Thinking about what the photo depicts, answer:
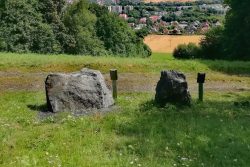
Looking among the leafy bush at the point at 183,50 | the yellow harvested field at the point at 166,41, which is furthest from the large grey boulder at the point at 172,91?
the yellow harvested field at the point at 166,41

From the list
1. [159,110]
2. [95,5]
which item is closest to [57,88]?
[159,110]

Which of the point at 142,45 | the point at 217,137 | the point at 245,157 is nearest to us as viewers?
the point at 245,157

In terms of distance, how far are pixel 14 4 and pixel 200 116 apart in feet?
156

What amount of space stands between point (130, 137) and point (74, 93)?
481cm

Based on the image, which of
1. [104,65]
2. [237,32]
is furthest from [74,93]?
[237,32]

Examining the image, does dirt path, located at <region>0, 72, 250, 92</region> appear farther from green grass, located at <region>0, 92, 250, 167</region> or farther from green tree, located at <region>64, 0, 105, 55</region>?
green tree, located at <region>64, 0, 105, 55</region>

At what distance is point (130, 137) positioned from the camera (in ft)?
49.0

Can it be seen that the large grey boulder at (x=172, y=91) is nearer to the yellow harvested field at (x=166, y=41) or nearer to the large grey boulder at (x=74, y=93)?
the large grey boulder at (x=74, y=93)

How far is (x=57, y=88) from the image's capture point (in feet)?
62.6

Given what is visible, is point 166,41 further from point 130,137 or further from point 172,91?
point 130,137

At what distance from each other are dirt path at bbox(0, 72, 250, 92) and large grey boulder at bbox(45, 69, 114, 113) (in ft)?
20.3

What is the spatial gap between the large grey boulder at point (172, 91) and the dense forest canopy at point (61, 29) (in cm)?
4035

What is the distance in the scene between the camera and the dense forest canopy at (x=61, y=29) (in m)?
60.5

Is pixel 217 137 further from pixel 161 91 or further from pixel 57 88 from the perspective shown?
pixel 57 88
